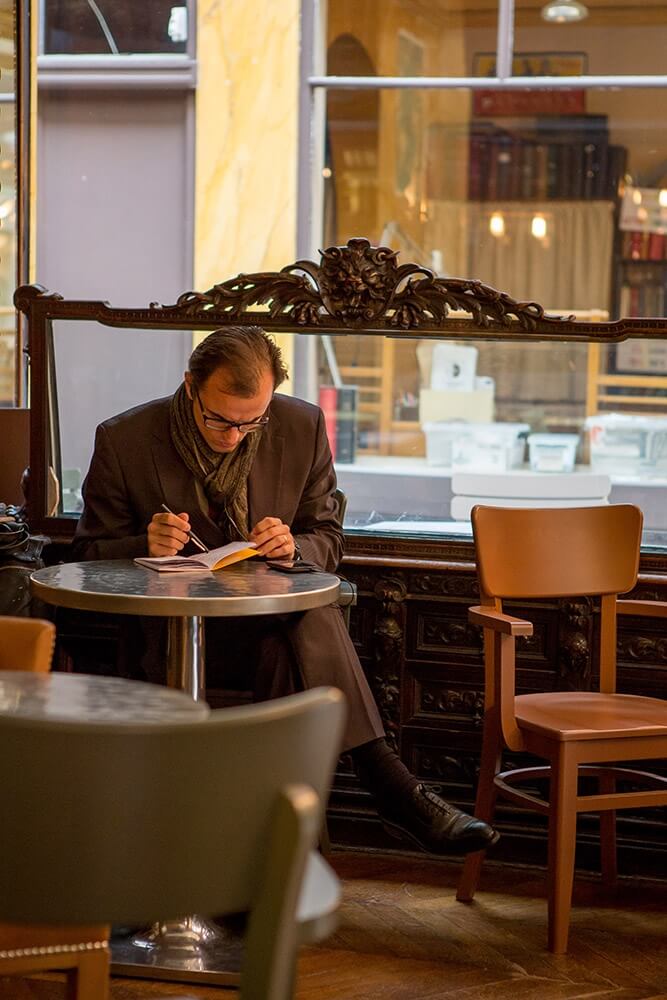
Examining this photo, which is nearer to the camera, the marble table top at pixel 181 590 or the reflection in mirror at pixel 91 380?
the marble table top at pixel 181 590

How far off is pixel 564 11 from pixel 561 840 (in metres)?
4.93

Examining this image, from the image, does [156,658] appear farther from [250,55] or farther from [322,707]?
[250,55]

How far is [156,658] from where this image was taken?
10.4ft

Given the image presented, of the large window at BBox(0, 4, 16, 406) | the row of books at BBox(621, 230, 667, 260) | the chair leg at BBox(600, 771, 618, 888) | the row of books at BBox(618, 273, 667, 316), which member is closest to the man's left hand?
the chair leg at BBox(600, 771, 618, 888)

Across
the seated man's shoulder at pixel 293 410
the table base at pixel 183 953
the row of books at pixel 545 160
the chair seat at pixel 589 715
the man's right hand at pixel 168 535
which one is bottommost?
the table base at pixel 183 953

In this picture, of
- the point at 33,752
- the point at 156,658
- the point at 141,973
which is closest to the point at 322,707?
the point at 33,752

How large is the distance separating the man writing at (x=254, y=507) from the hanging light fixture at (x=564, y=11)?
4003 millimetres

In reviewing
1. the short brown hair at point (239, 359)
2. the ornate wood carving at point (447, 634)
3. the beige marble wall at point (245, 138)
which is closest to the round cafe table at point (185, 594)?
the short brown hair at point (239, 359)

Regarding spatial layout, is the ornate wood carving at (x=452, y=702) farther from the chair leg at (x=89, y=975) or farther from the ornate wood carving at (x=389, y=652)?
the chair leg at (x=89, y=975)

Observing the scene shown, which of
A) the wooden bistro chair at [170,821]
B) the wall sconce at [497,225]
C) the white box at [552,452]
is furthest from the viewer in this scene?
the wall sconce at [497,225]

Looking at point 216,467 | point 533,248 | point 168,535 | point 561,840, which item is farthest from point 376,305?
point 533,248

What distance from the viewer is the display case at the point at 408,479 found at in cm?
356

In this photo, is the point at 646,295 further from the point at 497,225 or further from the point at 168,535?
the point at 168,535

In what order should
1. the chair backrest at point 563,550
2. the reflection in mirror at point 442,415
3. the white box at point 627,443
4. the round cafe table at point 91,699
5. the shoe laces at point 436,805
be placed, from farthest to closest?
the white box at point 627,443 → the reflection in mirror at point 442,415 → the chair backrest at point 563,550 → the shoe laces at point 436,805 → the round cafe table at point 91,699
